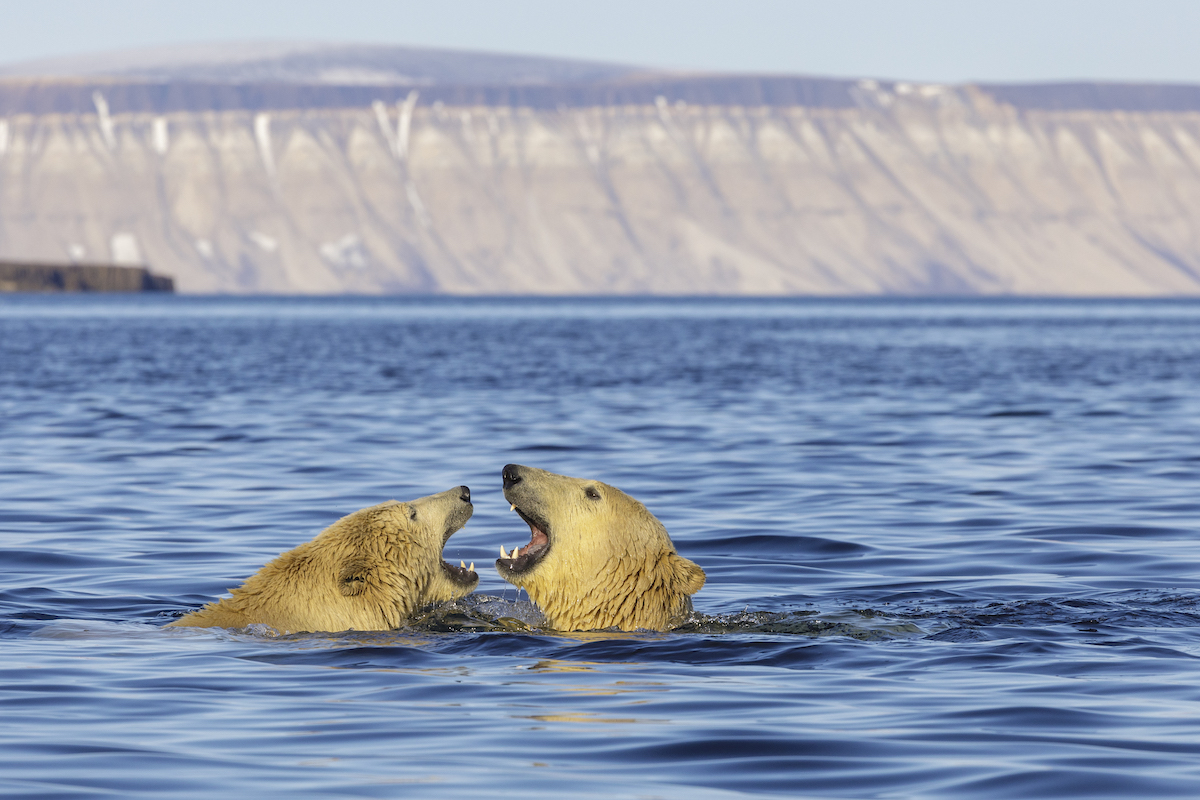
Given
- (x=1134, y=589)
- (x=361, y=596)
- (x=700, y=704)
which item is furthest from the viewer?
(x=1134, y=589)

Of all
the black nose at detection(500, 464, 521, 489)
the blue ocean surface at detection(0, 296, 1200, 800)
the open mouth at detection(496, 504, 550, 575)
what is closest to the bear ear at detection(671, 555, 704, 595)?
the blue ocean surface at detection(0, 296, 1200, 800)

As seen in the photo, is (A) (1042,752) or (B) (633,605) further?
(B) (633,605)

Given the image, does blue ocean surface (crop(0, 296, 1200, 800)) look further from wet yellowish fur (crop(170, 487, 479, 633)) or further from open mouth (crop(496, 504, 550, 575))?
open mouth (crop(496, 504, 550, 575))

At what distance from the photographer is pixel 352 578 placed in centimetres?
1023

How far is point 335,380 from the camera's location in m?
38.9

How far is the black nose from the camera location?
9969 mm

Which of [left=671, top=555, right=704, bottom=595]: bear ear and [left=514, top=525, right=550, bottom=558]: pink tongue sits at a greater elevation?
[left=514, top=525, right=550, bottom=558]: pink tongue

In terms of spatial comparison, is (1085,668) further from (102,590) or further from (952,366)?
(952,366)

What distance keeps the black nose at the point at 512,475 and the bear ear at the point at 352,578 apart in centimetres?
115

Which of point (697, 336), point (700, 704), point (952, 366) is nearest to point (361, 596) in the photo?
point (700, 704)

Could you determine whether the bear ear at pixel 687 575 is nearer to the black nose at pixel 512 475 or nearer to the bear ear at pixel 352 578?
the black nose at pixel 512 475

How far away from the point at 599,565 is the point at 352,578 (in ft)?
5.27

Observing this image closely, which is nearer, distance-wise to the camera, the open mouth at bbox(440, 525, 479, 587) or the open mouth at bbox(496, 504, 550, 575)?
the open mouth at bbox(496, 504, 550, 575)

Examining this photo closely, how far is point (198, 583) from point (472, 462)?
8334 mm
